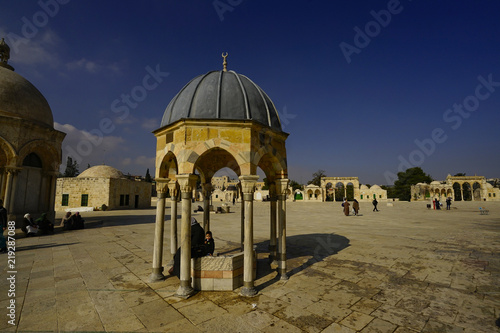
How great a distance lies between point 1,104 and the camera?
12.9m

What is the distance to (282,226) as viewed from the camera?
6.45 metres

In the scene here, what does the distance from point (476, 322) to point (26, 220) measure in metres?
16.5

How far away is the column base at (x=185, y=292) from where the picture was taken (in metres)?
4.86

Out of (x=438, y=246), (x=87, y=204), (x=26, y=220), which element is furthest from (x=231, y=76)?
(x=87, y=204)

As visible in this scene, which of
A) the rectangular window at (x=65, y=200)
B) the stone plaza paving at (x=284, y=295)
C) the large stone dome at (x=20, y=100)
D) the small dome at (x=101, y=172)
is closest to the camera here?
the stone plaza paving at (x=284, y=295)

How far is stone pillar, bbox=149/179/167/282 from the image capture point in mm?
5861

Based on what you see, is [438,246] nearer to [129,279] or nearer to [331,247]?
[331,247]

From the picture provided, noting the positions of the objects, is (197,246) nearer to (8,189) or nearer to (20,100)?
(8,189)

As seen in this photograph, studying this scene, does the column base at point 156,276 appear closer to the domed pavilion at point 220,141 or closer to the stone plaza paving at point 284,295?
the domed pavilion at point 220,141

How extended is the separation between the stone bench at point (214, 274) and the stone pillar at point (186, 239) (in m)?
0.21

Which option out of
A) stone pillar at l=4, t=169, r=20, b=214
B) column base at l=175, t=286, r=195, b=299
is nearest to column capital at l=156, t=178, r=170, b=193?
column base at l=175, t=286, r=195, b=299

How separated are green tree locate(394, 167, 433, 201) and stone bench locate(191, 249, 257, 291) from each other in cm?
8116

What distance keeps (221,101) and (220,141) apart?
3.35 feet

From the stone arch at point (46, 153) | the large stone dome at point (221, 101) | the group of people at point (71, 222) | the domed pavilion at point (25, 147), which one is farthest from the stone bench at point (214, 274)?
the stone arch at point (46, 153)
